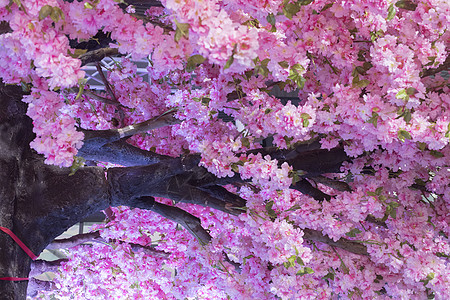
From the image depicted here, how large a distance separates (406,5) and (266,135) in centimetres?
105

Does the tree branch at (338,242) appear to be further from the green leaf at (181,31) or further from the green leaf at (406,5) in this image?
the green leaf at (181,31)

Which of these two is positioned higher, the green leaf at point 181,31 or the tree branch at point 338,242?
the green leaf at point 181,31

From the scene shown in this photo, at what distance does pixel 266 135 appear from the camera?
2756 mm

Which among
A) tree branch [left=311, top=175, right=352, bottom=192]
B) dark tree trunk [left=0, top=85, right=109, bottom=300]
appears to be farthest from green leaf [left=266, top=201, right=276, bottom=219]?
dark tree trunk [left=0, top=85, right=109, bottom=300]

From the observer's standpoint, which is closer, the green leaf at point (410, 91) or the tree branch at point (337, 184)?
the green leaf at point (410, 91)

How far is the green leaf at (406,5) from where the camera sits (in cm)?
240

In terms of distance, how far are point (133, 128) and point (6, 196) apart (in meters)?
0.92

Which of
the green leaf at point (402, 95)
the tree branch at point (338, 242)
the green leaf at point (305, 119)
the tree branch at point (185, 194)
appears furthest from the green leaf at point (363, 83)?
the tree branch at point (185, 194)

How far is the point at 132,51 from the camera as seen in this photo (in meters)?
2.13

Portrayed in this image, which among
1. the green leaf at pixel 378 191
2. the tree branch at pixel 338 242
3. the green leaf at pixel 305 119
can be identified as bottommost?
the tree branch at pixel 338 242

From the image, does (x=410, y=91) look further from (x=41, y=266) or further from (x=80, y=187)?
(x=41, y=266)

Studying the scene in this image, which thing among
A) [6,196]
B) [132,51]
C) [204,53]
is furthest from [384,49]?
[6,196]

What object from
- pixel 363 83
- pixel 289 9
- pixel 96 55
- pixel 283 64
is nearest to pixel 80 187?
pixel 96 55

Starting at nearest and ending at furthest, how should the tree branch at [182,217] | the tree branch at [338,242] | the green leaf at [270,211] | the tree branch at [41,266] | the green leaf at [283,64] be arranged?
the green leaf at [283,64]
the green leaf at [270,211]
the tree branch at [338,242]
the tree branch at [182,217]
the tree branch at [41,266]
